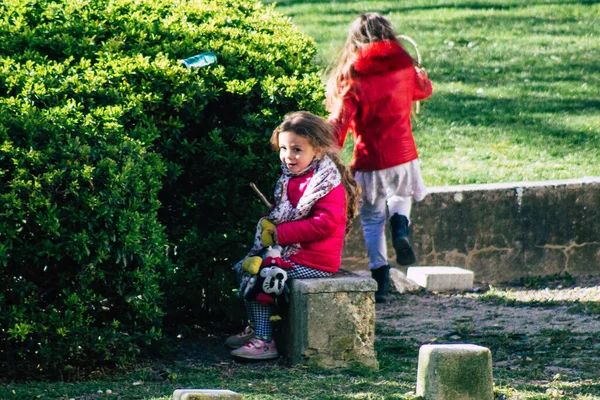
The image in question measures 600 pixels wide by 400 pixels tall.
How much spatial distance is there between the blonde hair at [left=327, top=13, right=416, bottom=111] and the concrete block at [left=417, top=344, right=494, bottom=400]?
8.91ft

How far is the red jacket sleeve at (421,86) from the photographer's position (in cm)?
722

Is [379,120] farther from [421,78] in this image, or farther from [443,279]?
[443,279]

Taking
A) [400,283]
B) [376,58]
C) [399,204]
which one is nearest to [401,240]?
[399,204]

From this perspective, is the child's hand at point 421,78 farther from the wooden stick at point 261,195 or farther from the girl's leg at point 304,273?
the girl's leg at point 304,273

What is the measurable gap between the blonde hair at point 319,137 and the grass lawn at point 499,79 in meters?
1.59

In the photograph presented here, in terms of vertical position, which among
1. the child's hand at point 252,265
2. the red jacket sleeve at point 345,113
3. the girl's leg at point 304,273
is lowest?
the girl's leg at point 304,273

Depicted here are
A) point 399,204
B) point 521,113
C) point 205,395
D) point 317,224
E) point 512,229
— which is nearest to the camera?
point 205,395

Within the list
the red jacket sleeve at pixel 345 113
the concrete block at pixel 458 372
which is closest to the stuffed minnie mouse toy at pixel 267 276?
the concrete block at pixel 458 372

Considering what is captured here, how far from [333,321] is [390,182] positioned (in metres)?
2.03

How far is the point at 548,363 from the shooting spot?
555cm

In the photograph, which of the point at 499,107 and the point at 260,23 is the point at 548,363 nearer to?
the point at 260,23

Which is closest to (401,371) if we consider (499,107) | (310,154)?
(310,154)

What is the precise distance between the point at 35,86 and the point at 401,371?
86.5 inches

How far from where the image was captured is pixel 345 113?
22.6 ft
